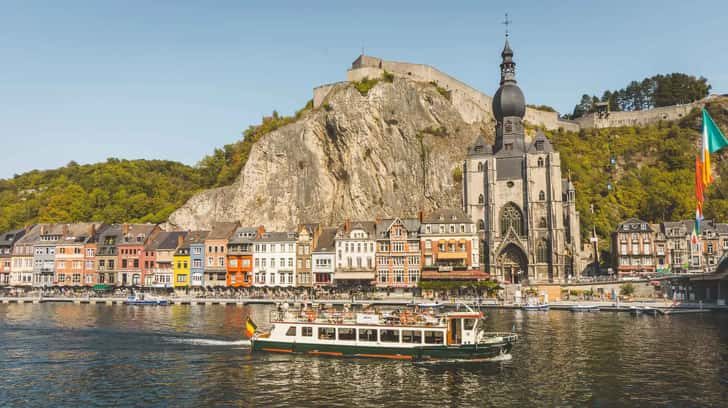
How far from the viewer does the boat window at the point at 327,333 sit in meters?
38.8

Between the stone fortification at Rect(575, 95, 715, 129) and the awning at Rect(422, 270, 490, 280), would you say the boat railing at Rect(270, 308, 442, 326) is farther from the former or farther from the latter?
the stone fortification at Rect(575, 95, 715, 129)

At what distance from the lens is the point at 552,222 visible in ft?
285

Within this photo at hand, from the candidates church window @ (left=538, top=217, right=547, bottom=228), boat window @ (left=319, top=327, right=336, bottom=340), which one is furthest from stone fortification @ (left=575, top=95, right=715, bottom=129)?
boat window @ (left=319, top=327, right=336, bottom=340)

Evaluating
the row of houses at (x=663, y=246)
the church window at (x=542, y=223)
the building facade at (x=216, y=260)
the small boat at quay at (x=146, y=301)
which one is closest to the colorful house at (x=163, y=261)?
the building facade at (x=216, y=260)

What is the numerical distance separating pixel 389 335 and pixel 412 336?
1.50m

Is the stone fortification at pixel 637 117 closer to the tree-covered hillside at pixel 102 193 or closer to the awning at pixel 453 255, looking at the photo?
the awning at pixel 453 255

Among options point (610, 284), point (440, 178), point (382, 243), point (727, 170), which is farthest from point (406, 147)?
point (727, 170)

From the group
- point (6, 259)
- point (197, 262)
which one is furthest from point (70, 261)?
point (197, 262)

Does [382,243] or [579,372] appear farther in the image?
[382,243]

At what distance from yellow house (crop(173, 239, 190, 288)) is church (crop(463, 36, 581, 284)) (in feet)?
139

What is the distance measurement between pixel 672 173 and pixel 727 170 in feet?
37.7

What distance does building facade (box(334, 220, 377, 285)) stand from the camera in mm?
82500

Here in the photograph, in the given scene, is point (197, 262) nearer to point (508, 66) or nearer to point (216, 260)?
point (216, 260)

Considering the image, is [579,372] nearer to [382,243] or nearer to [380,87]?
[382,243]
